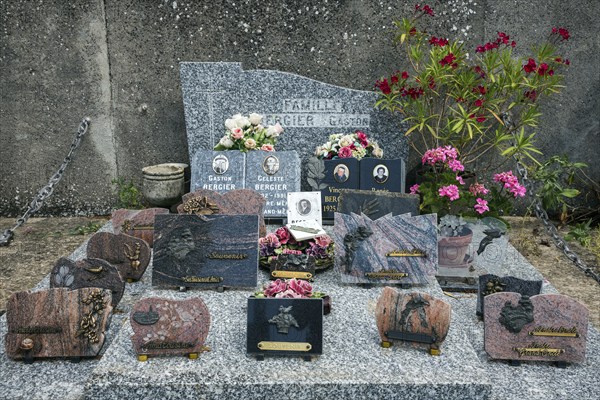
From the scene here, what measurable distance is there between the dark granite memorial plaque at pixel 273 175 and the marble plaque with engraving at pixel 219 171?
0.28 feet

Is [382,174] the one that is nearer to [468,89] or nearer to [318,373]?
[468,89]

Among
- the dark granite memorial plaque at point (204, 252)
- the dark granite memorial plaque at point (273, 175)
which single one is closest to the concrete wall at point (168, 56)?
the dark granite memorial plaque at point (273, 175)

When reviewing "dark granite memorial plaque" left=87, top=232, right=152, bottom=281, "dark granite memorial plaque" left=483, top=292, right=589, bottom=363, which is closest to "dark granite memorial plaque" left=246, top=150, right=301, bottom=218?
"dark granite memorial plaque" left=87, top=232, right=152, bottom=281

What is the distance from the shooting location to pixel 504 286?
3.62m

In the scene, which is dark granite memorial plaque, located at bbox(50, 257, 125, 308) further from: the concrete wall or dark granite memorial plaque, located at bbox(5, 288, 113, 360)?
the concrete wall

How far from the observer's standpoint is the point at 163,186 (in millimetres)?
5879

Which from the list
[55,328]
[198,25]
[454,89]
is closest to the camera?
[55,328]

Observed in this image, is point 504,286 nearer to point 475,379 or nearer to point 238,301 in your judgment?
point 475,379

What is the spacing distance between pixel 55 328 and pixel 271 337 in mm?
1186

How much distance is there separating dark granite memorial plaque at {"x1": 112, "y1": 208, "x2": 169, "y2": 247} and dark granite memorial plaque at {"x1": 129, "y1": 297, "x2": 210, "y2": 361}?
1566 mm

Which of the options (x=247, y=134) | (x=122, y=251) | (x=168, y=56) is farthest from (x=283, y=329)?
(x=168, y=56)

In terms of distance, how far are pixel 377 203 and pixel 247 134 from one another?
194 cm

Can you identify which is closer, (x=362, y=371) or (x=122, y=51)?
(x=362, y=371)

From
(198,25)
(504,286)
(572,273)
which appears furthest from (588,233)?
(198,25)
